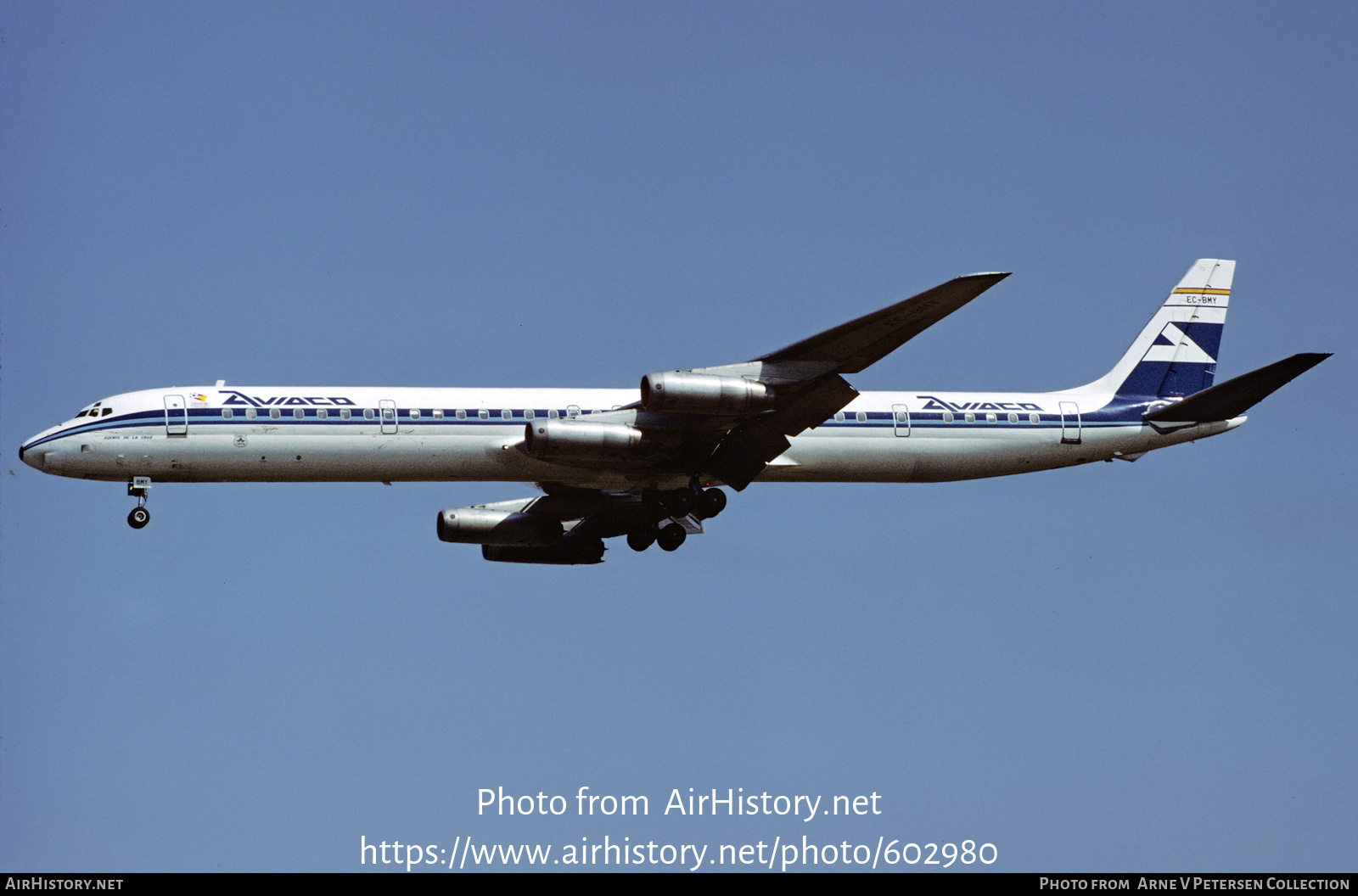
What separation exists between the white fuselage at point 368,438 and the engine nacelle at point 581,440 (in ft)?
2.50

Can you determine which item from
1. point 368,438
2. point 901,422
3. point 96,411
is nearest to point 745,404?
point 901,422

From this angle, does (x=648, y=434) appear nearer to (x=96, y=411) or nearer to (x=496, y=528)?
(x=496, y=528)

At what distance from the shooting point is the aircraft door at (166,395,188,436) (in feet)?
119

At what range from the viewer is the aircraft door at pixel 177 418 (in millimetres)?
36250

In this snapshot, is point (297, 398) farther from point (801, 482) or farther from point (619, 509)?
point (801, 482)

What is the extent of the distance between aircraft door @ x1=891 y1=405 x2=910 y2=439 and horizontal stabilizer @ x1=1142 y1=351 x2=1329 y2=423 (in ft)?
22.8

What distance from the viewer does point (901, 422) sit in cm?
3934

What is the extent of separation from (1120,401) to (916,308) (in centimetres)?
1186

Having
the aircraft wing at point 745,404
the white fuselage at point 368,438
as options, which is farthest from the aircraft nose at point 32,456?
the aircraft wing at point 745,404

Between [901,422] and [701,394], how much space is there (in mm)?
7373

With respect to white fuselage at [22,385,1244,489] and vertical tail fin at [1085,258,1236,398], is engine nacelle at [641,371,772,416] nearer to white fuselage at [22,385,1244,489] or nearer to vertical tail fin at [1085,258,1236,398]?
white fuselage at [22,385,1244,489]

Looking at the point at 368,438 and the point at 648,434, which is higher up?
the point at 648,434

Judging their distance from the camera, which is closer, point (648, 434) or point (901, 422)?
point (648, 434)
